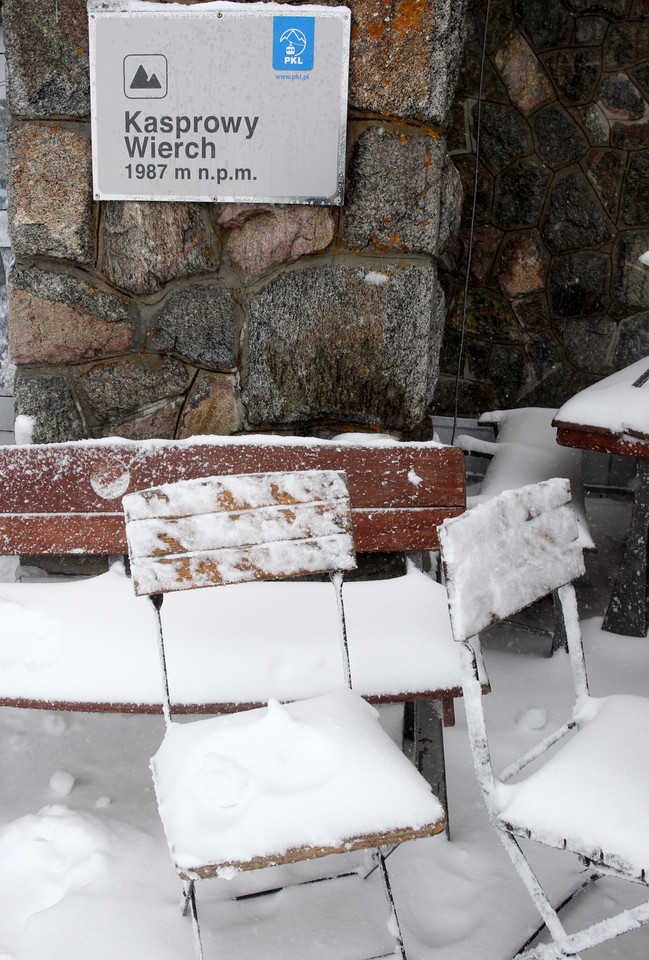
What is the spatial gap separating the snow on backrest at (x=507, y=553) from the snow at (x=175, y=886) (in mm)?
739

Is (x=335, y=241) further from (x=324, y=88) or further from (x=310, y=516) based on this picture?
(x=310, y=516)

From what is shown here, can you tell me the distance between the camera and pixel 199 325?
2.89 metres

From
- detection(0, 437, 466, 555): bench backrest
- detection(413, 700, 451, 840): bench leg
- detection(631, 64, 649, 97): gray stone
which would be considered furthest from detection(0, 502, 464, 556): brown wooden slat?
detection(631, 64, 649, 97): gray stone

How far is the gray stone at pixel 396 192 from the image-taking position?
8.92 ft

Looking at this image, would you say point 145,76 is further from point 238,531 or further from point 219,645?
point 219,645

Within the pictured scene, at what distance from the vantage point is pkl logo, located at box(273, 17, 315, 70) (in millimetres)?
2654

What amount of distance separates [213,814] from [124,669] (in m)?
0.62

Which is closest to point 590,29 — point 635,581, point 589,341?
point 589,341

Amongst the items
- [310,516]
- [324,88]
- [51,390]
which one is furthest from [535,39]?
[310,516]

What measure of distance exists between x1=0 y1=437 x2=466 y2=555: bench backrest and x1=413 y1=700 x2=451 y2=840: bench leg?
0.51 metres

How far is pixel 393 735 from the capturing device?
2.62 m

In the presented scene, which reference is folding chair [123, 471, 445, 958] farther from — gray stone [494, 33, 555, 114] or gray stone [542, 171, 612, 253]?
gray stone [494, 33, 555, 114]

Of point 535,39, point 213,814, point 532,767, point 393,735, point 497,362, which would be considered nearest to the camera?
point 213,814

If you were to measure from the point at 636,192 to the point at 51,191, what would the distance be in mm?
3517
